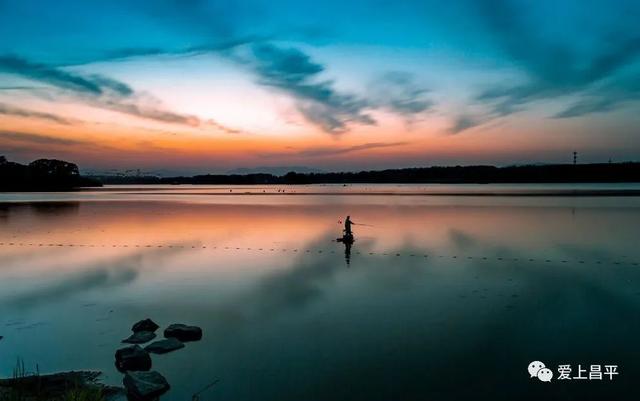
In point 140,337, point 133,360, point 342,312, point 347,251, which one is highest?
point 133,360

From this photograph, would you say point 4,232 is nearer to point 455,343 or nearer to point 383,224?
point 383,224

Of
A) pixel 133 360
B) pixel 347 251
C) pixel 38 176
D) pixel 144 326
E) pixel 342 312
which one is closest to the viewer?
pixel 133 360

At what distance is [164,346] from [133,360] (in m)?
0.98

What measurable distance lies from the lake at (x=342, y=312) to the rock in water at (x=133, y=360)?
0.64ft

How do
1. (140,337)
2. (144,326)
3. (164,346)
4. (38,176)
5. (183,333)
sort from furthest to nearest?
(38,176) < (144,326) < (183,333) < (140,337) < (164,346)

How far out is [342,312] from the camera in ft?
40.3

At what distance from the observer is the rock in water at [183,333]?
10031mm

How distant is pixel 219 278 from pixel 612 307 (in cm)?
1211

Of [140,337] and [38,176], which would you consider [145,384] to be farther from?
[38,176]

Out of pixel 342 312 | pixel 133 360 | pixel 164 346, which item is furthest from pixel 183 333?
pixel 342 312

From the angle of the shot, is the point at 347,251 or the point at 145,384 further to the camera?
the point at 347,251

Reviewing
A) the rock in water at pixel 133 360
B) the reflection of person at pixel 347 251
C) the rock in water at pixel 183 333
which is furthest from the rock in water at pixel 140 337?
the reflection of person at pixel 347 251

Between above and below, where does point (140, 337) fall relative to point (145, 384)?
below

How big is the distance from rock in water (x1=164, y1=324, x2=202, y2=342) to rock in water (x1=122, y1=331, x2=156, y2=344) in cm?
31
